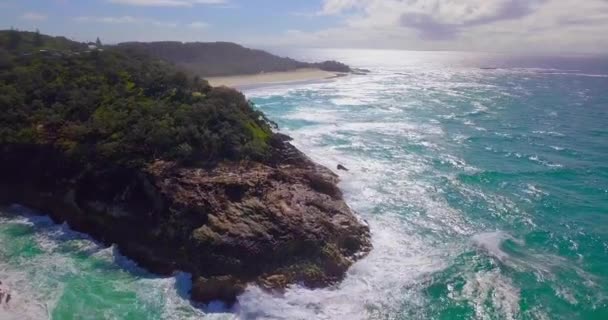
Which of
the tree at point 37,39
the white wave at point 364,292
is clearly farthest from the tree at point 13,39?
the white wave at point 364,292

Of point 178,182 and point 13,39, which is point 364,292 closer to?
point 178,182

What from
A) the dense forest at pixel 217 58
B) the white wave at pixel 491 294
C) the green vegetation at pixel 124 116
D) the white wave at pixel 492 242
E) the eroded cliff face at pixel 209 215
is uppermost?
the dense forest at pixel 217 58

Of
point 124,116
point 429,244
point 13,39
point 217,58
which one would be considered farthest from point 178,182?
point 217,58

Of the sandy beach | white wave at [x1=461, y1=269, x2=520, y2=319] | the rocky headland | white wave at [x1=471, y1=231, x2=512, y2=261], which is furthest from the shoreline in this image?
white wave at [x1=461, y1=269, x2=520, y2=319]

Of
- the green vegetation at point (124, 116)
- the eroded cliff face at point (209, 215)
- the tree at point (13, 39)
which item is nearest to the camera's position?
the eroded cliff face at point (209, 215)

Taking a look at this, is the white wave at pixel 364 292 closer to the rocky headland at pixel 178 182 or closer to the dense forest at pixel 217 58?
the rocky headland at pixel 178 182

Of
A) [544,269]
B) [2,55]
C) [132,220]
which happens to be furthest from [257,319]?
[2,55]
